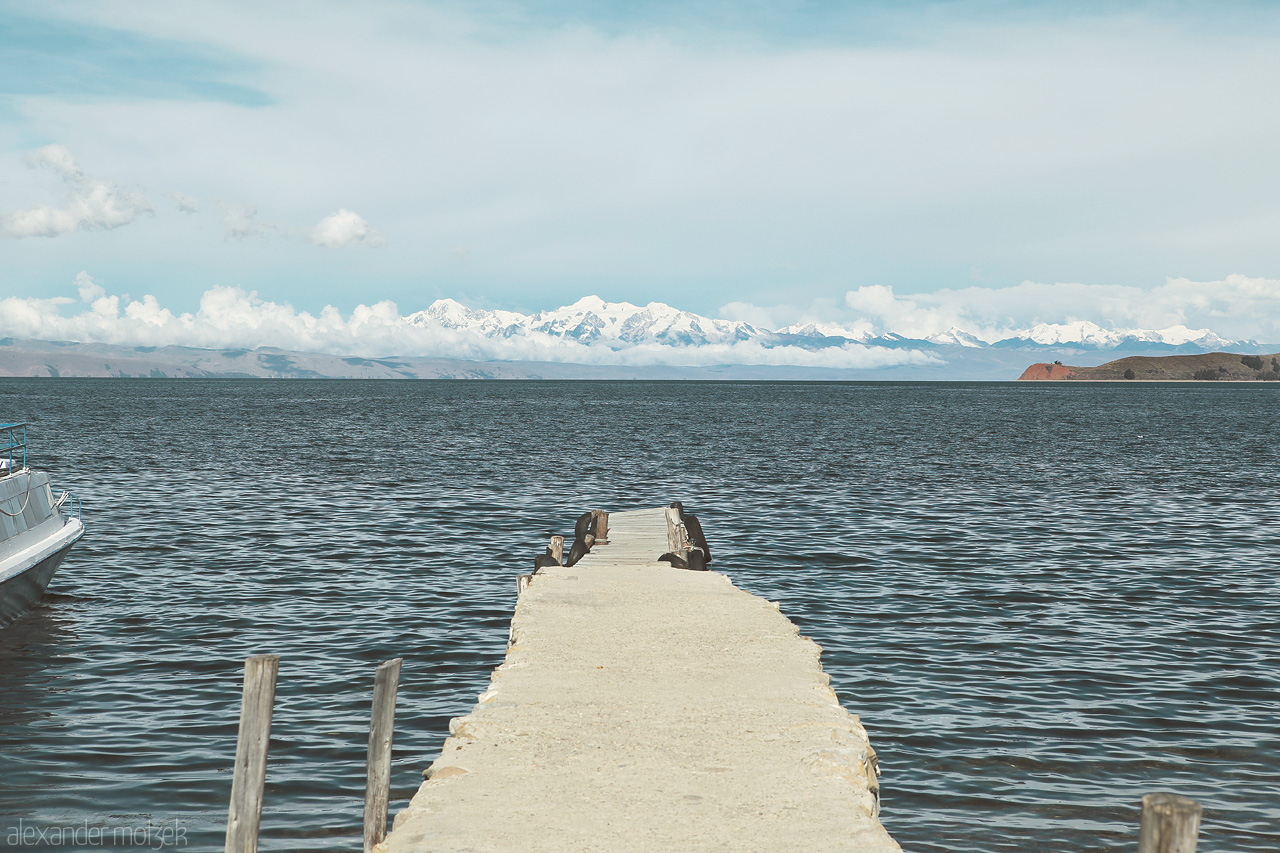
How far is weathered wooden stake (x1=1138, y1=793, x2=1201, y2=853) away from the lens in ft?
19.6

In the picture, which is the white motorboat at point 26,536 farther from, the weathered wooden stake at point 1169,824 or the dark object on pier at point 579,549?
the weathered wooden stake at point 1169,824

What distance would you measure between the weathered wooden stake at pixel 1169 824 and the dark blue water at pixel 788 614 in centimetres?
502

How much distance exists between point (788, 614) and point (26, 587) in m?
15.2

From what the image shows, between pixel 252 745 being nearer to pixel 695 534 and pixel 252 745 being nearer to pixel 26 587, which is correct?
pixel 26 587

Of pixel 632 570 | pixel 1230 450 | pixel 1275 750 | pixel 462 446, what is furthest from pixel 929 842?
pixel 1230 450

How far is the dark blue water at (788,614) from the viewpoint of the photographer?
472 inches

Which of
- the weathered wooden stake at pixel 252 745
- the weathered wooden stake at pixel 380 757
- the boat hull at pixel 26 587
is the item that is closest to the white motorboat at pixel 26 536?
the boat hull at pixel 26 587

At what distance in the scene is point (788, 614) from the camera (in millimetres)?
20703

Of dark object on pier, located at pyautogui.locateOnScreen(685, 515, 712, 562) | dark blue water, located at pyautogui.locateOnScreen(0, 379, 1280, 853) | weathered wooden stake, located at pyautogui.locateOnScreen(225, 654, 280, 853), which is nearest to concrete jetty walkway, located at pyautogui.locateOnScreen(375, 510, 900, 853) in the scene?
weathered wooden stake, located at pyautogui.locateOnScreen(225, 654, 280, 853)

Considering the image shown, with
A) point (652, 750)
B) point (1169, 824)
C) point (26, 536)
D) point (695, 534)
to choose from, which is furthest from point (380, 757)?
point (695, 534)

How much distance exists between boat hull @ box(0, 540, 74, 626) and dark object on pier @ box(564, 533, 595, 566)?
10.8 meters

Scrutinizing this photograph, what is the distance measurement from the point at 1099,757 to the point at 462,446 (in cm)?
6022

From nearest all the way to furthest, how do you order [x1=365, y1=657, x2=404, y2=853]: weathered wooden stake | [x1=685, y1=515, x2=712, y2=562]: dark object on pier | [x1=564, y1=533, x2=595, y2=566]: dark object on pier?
[x1=365, y1=657, x2=404, y2=853]: weathered wooden stake, [x1=564, y1=533, x2=595, y2=566]: dark object on pier, [x1=685, y1=515, x2=712, y2=562]: dark object on pier

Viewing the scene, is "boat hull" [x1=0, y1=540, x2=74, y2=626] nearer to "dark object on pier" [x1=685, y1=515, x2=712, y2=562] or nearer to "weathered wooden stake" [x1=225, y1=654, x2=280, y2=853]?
"weathered wooden stake" [x1=225, y1=654, x2=280, y2=853]
